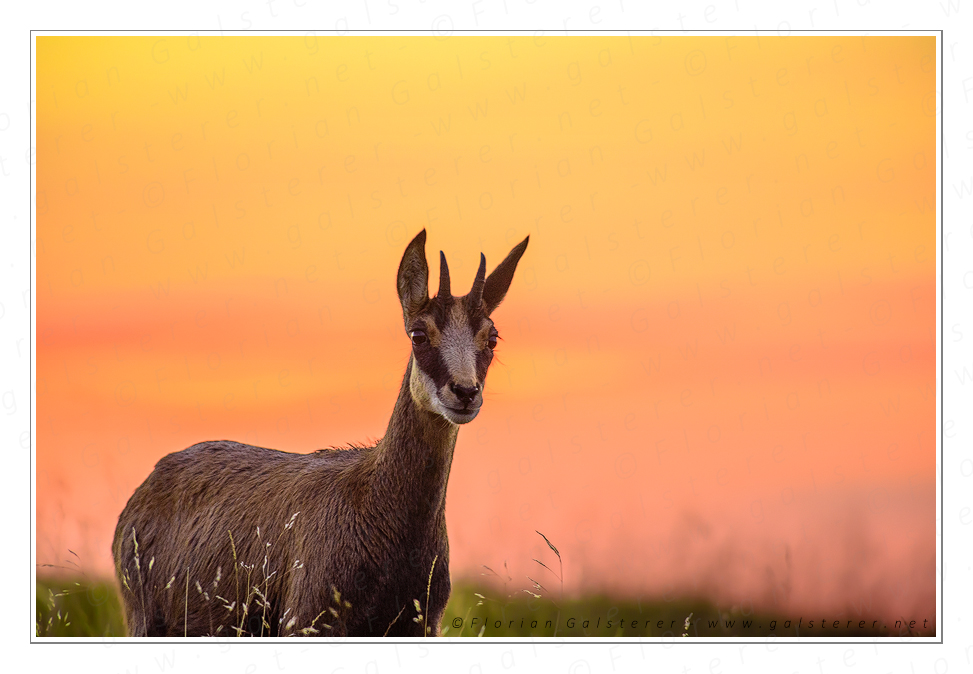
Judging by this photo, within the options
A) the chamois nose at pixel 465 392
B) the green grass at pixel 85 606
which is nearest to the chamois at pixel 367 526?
the chamois nose at pixel 465 392

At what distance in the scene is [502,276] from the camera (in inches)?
297

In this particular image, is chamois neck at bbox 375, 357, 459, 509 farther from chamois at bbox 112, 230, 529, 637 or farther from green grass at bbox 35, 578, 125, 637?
green grass at bbox 35, 578, 125, 637

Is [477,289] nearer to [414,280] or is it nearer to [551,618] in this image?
[414,280]

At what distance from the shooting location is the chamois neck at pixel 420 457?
7.12 m

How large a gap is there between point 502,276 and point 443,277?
1.68 feet

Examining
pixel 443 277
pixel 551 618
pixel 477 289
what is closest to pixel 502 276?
pixel 477 289

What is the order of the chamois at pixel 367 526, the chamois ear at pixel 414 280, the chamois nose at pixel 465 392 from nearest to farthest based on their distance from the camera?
the chamois nose at pixel 465 392 → the chamois at pixel 367 526 → the chamois ear at pixel 414 280

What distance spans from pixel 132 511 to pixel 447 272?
4.12 metres

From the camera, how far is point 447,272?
290 inches

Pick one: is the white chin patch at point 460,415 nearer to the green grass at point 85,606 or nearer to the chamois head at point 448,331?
the chamois head at point 448,331

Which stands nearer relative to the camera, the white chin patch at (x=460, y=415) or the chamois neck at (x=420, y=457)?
the white chin patch at (x=460, y=415)

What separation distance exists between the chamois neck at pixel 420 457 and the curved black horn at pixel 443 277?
0.84m
